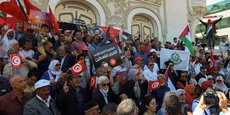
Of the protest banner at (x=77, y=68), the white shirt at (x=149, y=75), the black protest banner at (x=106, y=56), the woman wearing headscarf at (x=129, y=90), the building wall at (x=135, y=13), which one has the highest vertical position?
the building wall at (x=135, y=13)

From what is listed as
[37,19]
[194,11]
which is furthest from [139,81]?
[194,11]

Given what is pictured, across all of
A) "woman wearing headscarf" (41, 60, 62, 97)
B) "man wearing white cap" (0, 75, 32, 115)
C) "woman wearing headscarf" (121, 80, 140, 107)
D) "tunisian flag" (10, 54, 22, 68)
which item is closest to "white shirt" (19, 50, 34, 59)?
"woman wearing headscarf" (41, 60, 62, 97)

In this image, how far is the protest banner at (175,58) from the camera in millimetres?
10148

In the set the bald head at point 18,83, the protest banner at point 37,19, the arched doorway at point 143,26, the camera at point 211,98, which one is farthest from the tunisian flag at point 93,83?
the arched doorway at point 143,26

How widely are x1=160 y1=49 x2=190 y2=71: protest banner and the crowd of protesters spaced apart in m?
0.22

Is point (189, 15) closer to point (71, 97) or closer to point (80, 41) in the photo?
point (80, 41)

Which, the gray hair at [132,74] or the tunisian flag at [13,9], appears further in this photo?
the tunisian flag at [13,9]

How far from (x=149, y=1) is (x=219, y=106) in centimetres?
1508

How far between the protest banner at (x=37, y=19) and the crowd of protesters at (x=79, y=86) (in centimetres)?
79

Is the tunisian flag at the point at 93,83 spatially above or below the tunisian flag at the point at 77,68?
below

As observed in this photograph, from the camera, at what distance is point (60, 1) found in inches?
598

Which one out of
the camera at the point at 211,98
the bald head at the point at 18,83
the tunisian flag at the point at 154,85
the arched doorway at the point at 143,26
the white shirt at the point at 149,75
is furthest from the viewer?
the arched doorway at the point at 143,26

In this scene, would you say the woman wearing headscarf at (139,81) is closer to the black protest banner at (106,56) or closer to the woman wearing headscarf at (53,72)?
the black protest banner at (106,56)

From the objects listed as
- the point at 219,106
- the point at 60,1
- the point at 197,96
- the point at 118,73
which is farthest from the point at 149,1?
the point at 219,106
